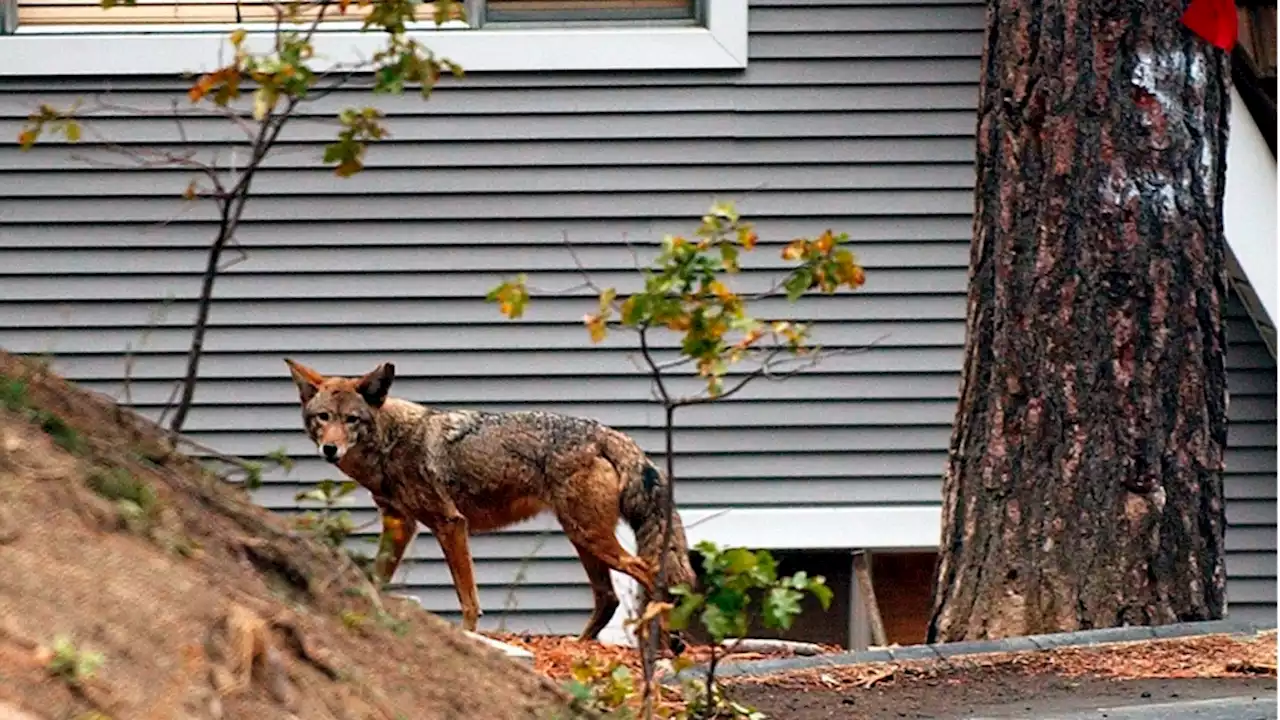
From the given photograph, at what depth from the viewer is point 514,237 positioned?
393 inches

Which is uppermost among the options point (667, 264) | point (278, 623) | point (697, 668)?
point (667, 264)

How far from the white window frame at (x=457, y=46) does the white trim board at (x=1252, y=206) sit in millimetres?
2394

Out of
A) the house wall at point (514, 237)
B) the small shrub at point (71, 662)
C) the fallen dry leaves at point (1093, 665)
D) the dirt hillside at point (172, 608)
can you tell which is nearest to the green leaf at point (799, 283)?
the dirt hillside at point (172, 608)

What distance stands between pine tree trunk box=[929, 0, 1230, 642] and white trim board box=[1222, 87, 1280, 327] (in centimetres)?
291

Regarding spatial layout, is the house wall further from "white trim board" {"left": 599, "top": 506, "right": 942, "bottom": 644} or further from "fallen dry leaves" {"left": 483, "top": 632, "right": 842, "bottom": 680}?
"fallen dry leaves" {"left": 483, "top": 632, "right": 842, "bottom": 680}

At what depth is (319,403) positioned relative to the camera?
→ 8078 mm

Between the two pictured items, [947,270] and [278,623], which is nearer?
[278,623]

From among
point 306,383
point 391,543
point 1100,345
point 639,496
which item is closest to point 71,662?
point 391,543

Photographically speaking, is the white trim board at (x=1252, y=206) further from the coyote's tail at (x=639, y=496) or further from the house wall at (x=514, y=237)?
the coyote's tail at (x=639, y=496)

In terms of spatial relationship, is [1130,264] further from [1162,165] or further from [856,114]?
[856,114]

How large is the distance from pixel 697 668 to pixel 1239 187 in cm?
504

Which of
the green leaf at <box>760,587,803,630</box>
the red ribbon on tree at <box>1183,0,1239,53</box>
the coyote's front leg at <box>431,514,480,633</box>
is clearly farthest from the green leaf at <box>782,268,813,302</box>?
the coyote's front leg at <box>431,514,480,633</box>

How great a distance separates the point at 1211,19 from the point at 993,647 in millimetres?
2235

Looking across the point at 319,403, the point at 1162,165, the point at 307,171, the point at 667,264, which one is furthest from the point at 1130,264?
the point at 307,171
